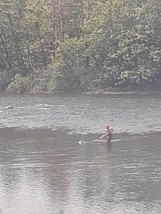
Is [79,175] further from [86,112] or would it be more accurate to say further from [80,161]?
[86,112]

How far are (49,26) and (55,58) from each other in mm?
5758

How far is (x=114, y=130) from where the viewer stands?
43375 mm

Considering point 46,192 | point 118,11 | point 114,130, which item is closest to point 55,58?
point 118,11

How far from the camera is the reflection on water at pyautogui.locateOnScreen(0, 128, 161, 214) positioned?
23.7 meters

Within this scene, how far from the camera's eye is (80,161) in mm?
32125

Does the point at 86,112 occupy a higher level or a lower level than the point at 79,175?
higher

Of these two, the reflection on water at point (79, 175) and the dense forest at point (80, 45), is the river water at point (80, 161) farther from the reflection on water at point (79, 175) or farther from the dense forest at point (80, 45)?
the dense forest at point (80, 45)

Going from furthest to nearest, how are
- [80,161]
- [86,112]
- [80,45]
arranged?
[80,45] < [86,112] < [80,161]

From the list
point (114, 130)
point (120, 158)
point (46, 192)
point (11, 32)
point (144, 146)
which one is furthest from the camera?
point (11, 32)

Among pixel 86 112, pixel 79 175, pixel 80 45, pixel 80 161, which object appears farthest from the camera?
pixel 80 45

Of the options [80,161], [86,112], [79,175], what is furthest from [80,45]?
[79,175]

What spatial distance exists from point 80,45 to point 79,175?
5439cm

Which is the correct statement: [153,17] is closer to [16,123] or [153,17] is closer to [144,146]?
[16,123]

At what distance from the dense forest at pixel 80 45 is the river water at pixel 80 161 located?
20.7 m
